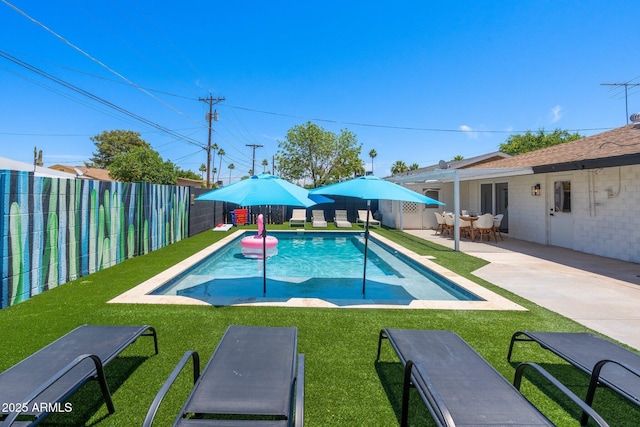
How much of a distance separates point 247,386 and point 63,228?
6338 mm

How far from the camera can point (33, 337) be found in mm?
3891

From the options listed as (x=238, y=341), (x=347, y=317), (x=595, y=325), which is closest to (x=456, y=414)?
(x=238, y=341)

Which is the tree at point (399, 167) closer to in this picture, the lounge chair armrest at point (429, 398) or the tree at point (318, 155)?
the tree at point (318, 155)

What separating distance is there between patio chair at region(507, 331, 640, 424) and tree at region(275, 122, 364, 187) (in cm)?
3086

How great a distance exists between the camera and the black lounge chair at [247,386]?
204 centimetres

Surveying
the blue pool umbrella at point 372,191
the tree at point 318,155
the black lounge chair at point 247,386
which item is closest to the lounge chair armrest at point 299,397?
the black lounge chair at point 247,386

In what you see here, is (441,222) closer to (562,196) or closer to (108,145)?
(562,196)

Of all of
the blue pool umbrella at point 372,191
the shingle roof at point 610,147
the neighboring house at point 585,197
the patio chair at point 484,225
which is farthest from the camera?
the patio chair at point 484,225

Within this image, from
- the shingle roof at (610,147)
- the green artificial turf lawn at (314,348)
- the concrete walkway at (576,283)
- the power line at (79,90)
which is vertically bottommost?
the green artificial turf lawn at (314,348)

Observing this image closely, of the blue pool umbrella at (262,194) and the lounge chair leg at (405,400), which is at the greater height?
the blue pool umbrella at (262,194)

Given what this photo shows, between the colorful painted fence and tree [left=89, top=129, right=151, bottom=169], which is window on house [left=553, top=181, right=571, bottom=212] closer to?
the colorful painted fence

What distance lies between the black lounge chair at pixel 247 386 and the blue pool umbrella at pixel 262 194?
2.47 m

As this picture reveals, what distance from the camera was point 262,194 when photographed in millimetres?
5492

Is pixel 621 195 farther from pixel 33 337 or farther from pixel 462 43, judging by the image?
pixel 33 337
